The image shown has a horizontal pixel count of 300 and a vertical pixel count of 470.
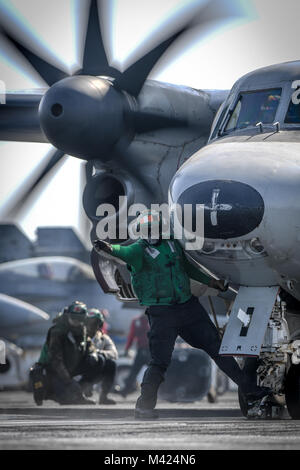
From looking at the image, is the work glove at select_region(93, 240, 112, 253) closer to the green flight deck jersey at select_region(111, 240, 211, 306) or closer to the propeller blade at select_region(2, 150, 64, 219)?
the green flight deck jersey at select_region(111, 240, 211, 306)

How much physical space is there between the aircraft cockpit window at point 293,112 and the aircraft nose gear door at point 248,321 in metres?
2.02

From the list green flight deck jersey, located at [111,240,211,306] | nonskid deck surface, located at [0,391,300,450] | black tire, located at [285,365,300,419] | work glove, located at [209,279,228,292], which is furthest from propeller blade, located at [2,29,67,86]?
nonskid deck surface, located at [0,391,300,450]

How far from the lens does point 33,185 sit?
1549 cm

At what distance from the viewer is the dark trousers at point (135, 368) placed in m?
21.5

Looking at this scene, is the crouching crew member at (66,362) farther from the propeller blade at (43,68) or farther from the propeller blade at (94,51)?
the propeller blade at (94,51)

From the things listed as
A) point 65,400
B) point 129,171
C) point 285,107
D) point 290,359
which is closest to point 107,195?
point 129,171

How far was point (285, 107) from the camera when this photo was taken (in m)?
11.4

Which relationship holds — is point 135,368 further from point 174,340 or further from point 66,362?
point 174,340

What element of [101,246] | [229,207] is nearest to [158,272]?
[101,246]

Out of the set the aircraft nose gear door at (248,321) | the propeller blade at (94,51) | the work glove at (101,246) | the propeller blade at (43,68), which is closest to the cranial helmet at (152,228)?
the work glove at (101,246)

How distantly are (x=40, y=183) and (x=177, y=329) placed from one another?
5723mm

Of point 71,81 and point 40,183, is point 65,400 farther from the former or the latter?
point 71,81

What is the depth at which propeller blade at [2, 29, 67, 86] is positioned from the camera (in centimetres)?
1501

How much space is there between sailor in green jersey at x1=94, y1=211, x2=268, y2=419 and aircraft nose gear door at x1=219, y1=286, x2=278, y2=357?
12.2 inches
